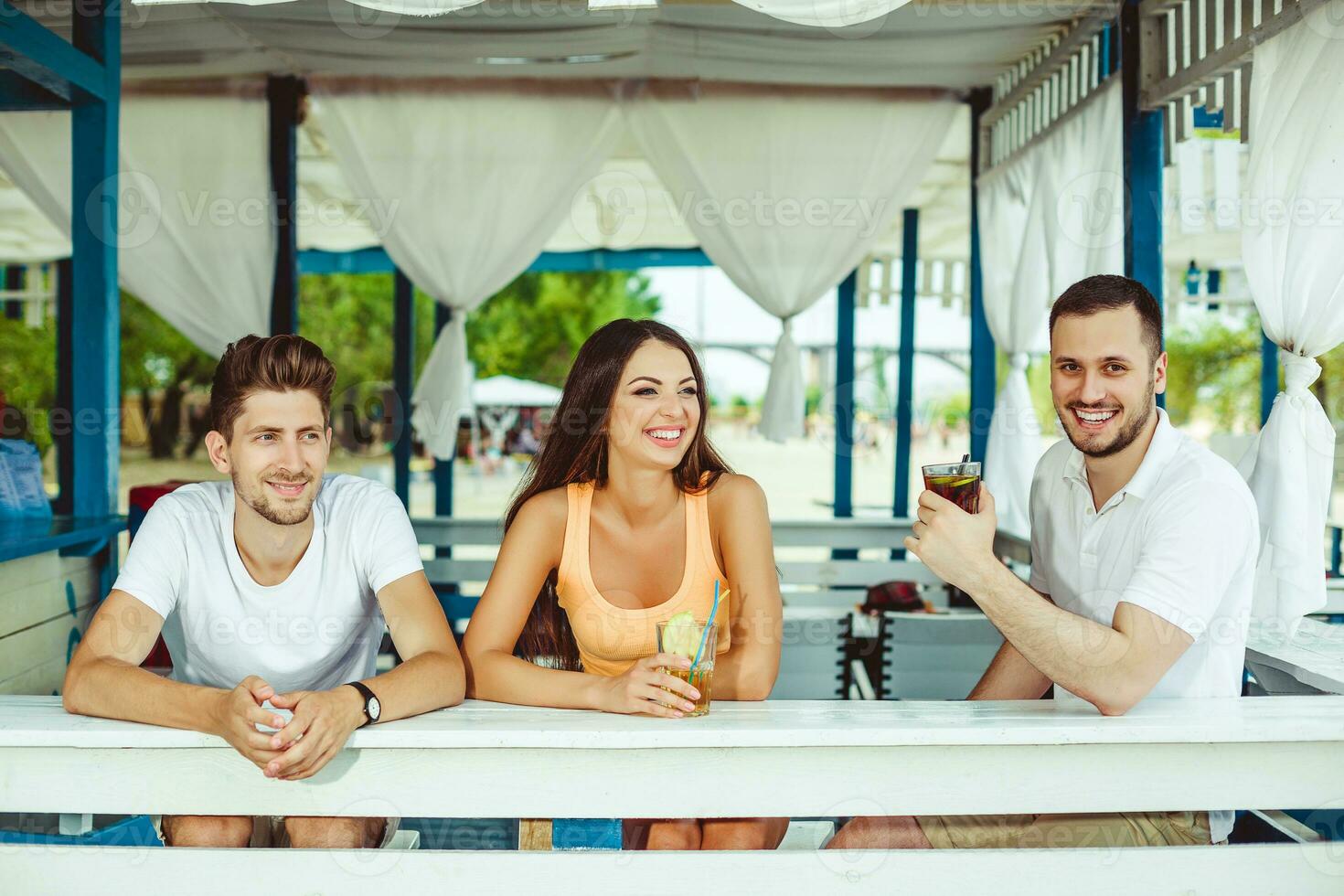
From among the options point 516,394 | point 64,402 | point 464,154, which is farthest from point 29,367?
point 464,154

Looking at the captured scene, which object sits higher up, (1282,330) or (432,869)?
(1282,330)

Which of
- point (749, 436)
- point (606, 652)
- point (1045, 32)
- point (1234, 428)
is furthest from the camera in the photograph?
point (749, 436)

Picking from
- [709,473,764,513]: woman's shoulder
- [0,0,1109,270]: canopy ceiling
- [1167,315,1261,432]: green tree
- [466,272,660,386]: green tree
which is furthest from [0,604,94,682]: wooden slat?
[466,272,660,386]: green tree

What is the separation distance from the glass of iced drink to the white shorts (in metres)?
0.67

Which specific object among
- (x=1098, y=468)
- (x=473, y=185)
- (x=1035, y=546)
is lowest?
(x=1035, y=546)

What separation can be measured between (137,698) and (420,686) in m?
0.42

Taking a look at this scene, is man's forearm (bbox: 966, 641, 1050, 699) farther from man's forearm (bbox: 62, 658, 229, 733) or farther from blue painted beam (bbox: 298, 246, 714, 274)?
blue painted beam (bbox: 298, 246, 714, 274)

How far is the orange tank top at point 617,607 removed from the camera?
6.83 feet

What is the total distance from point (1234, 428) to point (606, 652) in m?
18.9

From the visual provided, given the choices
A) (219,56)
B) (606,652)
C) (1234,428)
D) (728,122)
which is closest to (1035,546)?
(606,652)

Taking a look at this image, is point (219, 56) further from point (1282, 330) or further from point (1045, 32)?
point (1282, 330)

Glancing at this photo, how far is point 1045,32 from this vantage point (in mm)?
4312

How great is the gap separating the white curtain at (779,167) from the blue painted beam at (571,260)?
277 centimetres

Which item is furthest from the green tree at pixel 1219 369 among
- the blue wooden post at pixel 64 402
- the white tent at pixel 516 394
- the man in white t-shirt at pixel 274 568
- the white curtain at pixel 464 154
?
the man in white t-shirt at pixel 274 568
